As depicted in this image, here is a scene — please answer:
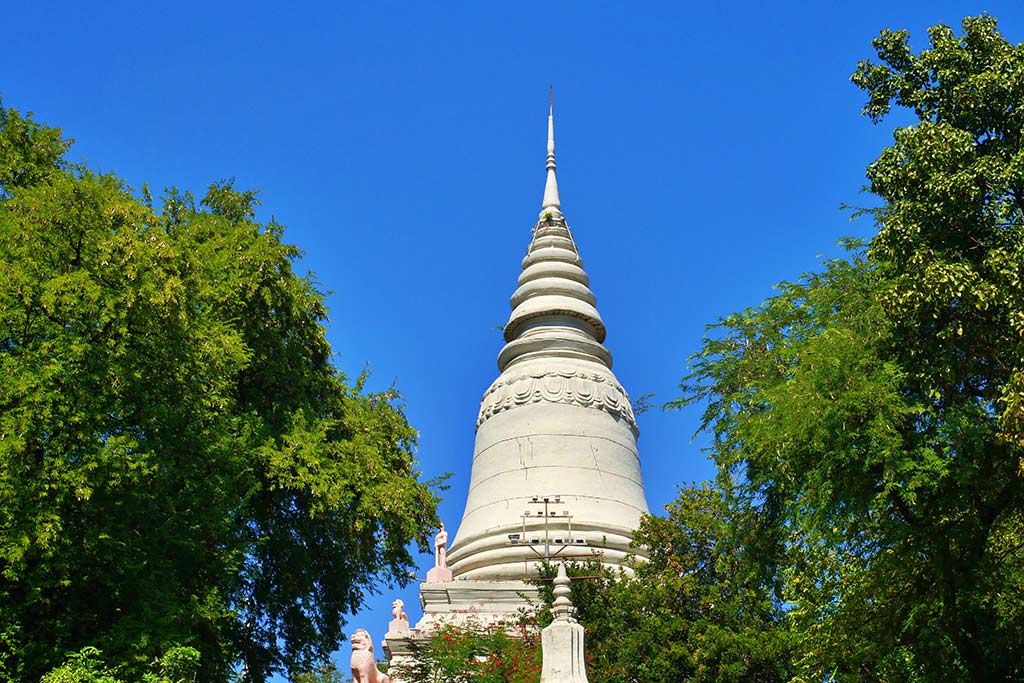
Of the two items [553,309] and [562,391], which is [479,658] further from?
[553,309]

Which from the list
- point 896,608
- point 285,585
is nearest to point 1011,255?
point 896,608

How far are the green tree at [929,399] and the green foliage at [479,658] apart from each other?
4.52 metres

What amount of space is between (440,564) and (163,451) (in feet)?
41.3

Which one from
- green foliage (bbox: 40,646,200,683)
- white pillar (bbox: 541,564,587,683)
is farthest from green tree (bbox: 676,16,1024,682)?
green foliage (bbox: 40,646,200,683)

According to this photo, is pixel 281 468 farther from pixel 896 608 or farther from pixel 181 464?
pixel 896 608

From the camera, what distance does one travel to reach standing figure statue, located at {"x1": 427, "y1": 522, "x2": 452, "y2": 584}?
27141 mm

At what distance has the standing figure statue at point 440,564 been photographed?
2714 cm

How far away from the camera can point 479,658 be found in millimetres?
20156

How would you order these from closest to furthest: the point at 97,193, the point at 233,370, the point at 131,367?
the point at 131,367
the point at 97,193
the point at 233,370

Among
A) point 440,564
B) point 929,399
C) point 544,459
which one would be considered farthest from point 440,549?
point 929,399


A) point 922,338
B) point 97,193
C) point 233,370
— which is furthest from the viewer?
point 233,370

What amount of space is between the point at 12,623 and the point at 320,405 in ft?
27.1

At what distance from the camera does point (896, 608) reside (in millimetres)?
14969

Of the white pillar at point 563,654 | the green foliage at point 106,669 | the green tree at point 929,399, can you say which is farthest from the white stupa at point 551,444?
the white pillar at point 563,654
